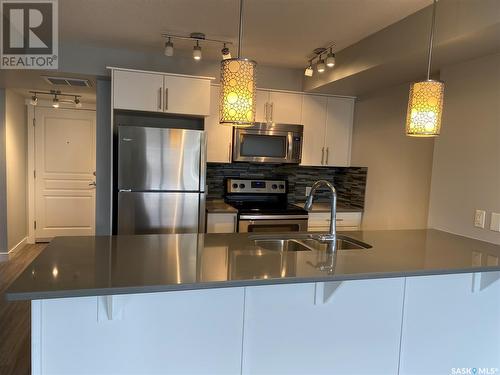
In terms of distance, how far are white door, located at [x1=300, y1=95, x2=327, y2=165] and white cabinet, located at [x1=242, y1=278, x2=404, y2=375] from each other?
7.35 feet

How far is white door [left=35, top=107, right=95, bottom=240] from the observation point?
525 centimetres

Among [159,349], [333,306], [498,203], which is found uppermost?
[498,203]

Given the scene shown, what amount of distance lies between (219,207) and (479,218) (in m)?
2.17

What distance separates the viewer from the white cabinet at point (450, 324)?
188 cm

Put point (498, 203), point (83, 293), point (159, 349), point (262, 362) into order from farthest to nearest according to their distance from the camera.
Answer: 1. point (498, 203)
2. point (262, 362)
3. point (159, 349)
4. point (83, 293)

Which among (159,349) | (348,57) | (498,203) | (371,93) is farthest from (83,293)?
(371,93)

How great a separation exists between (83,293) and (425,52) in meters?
2.35

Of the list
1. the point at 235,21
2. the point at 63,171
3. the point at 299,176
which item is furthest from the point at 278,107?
the point at 63,171

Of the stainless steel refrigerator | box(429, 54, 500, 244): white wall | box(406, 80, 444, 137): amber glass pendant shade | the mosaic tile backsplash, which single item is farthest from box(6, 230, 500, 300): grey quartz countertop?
the mosaic tile backsplash

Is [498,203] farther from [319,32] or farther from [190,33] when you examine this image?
[190,33]

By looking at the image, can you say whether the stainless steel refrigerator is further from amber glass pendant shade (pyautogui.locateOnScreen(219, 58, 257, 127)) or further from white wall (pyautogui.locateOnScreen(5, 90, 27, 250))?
white wall (pyautogui.locateOnScreen(5, 90, 27, 250))

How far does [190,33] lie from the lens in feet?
9.53

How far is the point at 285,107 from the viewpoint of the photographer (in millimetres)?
3803

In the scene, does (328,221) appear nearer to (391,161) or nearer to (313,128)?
(391,161)
